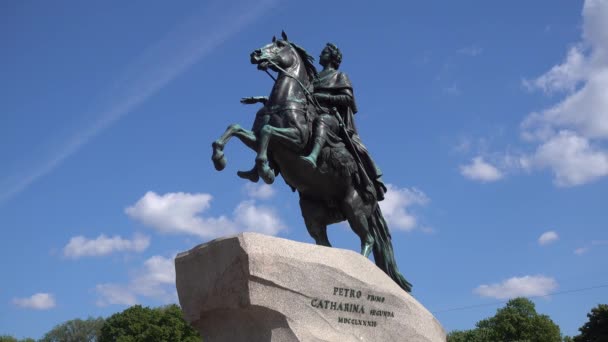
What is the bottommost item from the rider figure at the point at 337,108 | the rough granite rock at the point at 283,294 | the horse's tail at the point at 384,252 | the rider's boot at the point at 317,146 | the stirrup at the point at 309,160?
the rough granite rock at the point at 283,294

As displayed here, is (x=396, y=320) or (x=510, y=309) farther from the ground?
(x=510, y=309)

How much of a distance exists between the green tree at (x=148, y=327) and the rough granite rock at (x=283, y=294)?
118 feet

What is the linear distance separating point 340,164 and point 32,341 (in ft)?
211

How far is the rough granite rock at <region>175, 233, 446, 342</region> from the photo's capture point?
7809 millimetres

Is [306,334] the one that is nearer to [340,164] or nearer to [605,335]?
[340,164]

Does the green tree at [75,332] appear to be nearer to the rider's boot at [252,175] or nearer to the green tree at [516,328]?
the green tree at [516,328]

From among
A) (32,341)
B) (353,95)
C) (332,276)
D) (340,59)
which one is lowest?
(332,276)

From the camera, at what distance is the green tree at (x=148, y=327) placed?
43.9 meters

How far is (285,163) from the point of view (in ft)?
35.5

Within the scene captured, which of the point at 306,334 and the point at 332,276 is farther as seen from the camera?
the point at 332,276

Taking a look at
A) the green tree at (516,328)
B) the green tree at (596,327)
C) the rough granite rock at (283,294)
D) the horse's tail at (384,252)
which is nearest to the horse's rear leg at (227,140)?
the rough granite rock at (283,294)

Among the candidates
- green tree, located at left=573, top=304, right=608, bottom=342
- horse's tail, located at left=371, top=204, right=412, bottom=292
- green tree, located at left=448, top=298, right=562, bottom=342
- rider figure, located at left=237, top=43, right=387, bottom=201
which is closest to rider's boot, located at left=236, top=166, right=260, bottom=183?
rider figure, located at left=237, top=43, right=387, bottom=201

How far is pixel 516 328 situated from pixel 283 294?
134 ft

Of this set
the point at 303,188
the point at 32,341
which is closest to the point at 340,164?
the point at 303,188
